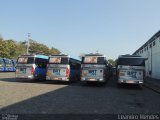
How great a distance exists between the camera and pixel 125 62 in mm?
23609

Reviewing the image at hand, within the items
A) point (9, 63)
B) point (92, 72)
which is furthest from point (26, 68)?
point (9, 63)

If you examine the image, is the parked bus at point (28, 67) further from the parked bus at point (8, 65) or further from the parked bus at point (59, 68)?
the parked bus at point (8, 65)

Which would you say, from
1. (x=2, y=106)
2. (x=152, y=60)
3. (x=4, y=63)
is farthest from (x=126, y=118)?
(x=4, y=63)

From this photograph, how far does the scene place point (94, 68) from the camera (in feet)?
79.3

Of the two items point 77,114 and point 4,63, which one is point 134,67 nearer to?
point 77,114

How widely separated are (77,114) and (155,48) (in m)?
32.8

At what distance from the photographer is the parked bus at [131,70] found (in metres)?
23.1

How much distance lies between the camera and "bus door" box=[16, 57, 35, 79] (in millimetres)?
26516

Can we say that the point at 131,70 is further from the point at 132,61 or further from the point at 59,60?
the point at 59,60

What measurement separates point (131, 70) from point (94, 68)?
3.26 meters

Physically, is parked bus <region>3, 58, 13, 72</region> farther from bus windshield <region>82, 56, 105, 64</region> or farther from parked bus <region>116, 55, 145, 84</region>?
parked bus <region>116, 55, 145, 84</region>

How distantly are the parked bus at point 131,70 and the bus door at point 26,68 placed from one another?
28.2 ft

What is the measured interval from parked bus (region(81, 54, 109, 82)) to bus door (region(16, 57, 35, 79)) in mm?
5353

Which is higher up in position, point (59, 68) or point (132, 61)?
point (132, 61)
